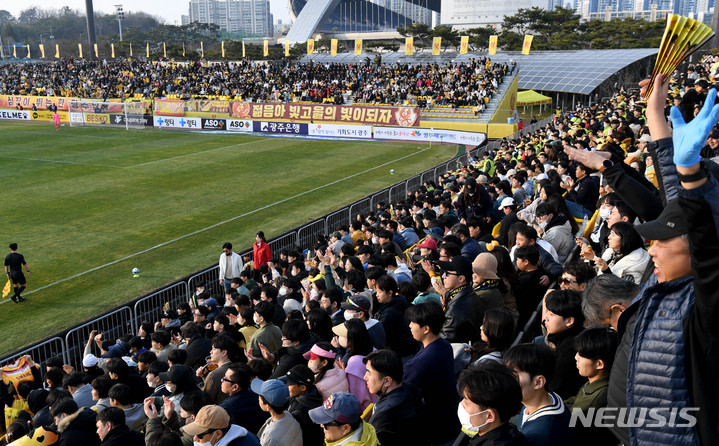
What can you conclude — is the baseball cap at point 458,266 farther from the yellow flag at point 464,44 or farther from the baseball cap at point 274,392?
the yellow flag at point 464,44

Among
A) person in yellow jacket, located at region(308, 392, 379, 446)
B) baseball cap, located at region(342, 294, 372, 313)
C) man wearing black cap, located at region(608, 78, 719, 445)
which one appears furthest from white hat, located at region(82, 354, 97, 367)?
man wearing black cap, located at region(608, 78, 719, 445)

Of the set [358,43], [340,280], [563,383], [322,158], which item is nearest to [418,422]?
[563,383]

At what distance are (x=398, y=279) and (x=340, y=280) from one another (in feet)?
5.08

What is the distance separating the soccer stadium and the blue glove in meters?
0.01

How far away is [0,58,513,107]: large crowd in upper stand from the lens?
170ft

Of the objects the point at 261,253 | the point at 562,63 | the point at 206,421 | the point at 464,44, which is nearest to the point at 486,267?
the point at 206,421

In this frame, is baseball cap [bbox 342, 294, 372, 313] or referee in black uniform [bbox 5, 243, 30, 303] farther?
referee in black uniform [bbox 5, 243, 30, 303]

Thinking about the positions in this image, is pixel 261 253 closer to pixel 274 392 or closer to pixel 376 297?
A: pixel 376 297

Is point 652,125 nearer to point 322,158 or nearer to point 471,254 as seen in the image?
point 471,254

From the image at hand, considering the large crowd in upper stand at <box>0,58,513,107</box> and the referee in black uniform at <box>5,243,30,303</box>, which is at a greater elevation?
the large crowd in upper stand at <box>0,58,513,107</box>


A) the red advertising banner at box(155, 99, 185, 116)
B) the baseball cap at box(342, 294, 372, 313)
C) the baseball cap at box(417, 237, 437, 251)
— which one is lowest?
the baseball cap at box(417, 237, 437, 251)

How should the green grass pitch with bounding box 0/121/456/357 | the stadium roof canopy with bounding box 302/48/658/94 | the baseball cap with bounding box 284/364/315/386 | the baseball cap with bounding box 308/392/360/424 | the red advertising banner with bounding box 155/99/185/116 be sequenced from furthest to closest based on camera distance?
the stadium roof canopy with bounding box 302/48/658/94, the red advertising banner with bounding box 155/99/185/116, the green grass pitch with bounding box 0/121/456/357, the baseball cap with bounding box 284/364/315/386, the baseball cap with bounding box 308/392/360/424

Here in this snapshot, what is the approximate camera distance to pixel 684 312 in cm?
286

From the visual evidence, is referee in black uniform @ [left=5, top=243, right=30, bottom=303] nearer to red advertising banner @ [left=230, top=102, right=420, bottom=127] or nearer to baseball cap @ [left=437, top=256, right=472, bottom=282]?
baseball cap @ [left=437, top=256, right=472, bottom=282]
